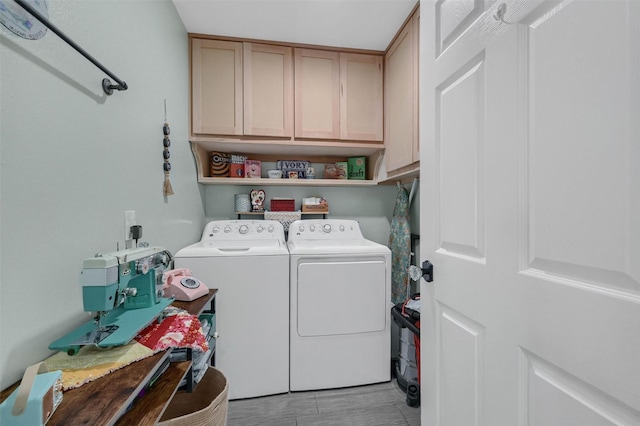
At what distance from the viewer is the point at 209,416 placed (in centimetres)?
110

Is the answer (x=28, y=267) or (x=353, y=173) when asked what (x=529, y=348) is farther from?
(x=353, y=173)

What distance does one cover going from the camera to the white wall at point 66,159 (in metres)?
0.71

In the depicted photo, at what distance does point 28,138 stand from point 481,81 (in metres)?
1.31

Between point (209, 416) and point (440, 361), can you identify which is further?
point (209, 416)

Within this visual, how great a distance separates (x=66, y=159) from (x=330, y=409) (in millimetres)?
1883

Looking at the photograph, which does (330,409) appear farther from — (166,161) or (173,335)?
(166,161)

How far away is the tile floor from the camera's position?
1608 mm

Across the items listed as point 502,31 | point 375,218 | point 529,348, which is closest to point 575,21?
point 502,31

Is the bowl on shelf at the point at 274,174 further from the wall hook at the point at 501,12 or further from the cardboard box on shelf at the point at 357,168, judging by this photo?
the wall hook at the point at 501,12

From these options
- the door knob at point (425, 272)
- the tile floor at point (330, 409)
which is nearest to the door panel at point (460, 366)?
the door knob at point (425, 272)

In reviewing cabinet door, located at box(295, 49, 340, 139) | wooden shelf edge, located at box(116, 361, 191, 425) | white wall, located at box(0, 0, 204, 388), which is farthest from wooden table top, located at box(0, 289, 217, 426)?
cabinet door, located at box(295, 49, 340, 139)

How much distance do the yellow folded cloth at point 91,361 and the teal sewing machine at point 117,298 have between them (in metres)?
0.03

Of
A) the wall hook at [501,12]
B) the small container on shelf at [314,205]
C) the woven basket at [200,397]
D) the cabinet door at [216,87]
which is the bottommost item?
the woven basket at [200,397]

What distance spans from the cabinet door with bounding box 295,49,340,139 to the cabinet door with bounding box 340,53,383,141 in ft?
0.17
